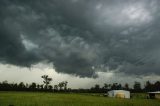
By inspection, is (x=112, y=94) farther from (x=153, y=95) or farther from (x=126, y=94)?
(x=153, y=95)

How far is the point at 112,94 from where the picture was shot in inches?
4628

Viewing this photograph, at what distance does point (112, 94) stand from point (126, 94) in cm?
629

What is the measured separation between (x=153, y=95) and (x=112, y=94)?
703 inches

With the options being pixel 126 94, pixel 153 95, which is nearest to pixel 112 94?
pixel 126 94

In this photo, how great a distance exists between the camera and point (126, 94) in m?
116

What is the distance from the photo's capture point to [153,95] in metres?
113

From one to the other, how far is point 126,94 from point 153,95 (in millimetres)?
11584
